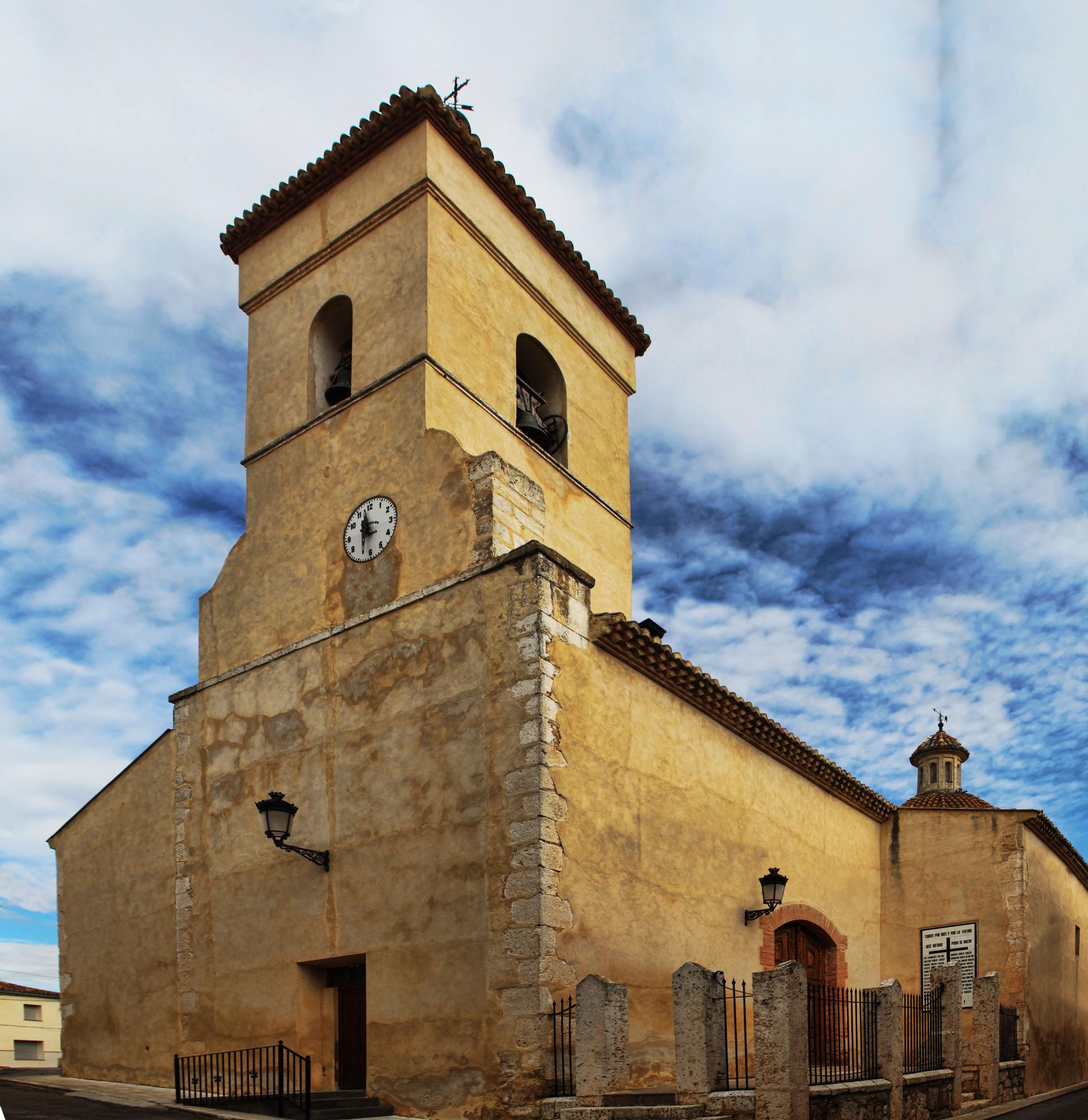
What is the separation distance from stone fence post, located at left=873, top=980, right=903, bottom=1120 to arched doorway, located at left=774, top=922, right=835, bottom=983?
3.92 metres

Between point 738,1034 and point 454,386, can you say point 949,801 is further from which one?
point 454,386

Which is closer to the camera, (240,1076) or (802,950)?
(240,1076)

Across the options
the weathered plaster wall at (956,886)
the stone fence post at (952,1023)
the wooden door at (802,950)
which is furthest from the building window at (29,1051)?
the stone fence post at (952,1023)

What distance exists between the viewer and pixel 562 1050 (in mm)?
9648

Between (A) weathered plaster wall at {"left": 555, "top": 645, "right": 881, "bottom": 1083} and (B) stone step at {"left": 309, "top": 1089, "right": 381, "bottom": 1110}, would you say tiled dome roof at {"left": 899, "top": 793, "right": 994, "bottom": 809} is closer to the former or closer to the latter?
(A) weathered plaster wall at {"left": 555, "top": 645, "right": 881, "bottom": 1083}

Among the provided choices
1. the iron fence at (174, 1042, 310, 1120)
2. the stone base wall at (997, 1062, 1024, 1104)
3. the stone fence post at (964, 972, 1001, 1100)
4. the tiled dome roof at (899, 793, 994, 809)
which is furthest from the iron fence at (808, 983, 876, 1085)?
the tiled dome roof at (899, 793, 994, 809)

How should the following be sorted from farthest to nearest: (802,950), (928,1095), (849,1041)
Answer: (802,950), (928,1095), (849,1041)

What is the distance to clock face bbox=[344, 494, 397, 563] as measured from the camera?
12766 millimetres

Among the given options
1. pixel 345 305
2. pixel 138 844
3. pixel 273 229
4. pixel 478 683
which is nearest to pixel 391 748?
pixel 478 683

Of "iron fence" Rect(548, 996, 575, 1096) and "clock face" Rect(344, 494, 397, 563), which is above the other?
"clock face" Rect(344, 494, 397, 563)

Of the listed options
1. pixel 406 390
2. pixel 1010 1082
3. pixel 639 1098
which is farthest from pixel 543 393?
pixel 1010 1082

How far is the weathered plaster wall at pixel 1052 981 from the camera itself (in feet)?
55.3

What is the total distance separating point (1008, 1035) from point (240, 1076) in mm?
10700

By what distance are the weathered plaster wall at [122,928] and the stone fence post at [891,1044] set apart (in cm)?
799
